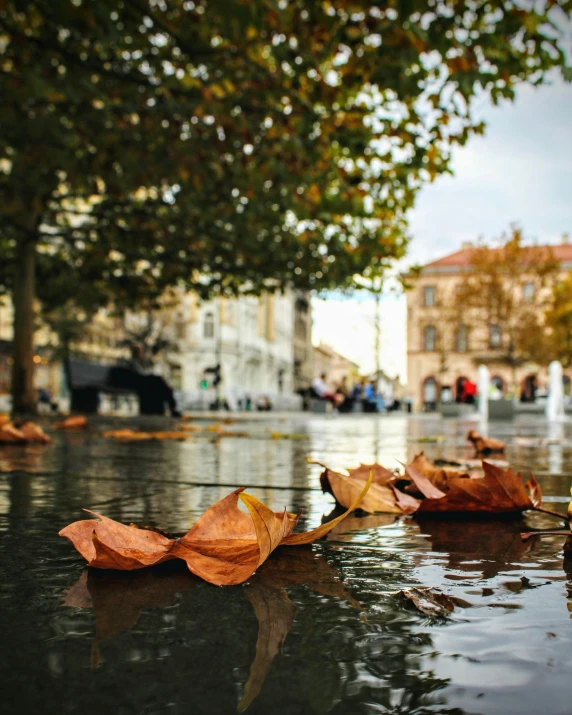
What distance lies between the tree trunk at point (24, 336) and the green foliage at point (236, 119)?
0.32 meters

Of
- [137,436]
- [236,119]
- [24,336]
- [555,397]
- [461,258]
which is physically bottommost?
[137,436]

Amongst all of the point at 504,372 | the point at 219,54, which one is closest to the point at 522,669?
the point at 219,54

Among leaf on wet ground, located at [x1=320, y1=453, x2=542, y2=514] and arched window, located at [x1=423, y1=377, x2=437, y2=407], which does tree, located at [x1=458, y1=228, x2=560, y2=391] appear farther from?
leaf on wet ground, located at [x1=320, y1=453, x2=542, y2=514]

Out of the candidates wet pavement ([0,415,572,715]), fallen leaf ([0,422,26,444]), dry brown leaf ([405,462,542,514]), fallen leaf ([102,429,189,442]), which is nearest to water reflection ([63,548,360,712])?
wet pavement ([0,415,572,715])

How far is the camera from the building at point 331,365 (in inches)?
4139

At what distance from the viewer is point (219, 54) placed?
7.27 meters

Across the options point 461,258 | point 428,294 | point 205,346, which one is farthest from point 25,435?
point 461,258

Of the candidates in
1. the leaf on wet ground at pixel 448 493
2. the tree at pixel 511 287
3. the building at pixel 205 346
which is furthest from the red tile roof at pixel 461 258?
the leaf on wet ground at pixel 448 493

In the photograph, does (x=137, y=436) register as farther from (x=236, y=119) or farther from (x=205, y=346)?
(x=205, y=346)

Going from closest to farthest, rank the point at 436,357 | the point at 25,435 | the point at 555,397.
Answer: the point at 25,435 < the point at 555,397 < the point at 436,357

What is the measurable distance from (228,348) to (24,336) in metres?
46.9

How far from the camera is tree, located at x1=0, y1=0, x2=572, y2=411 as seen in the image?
20.7ft

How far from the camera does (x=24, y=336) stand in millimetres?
13641

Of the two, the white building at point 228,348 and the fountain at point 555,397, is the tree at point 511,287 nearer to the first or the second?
the white building at point 228,348
